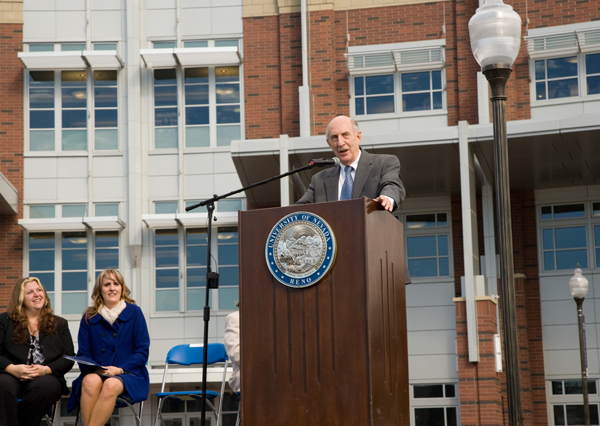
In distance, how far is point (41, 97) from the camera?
1769 cm

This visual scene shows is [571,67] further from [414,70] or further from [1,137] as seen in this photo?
[1,137]

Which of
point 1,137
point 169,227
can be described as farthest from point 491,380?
point 1,137

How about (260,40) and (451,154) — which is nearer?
(451,154)

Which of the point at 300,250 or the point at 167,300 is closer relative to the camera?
the point at 300,250

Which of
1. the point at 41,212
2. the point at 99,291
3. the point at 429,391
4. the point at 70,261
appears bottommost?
the point at 429,391

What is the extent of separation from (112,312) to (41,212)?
1197 centimetres

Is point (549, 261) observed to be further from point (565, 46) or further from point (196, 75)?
point (196, 75)

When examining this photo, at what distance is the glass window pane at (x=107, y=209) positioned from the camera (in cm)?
1738

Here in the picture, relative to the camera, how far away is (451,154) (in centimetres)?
1457

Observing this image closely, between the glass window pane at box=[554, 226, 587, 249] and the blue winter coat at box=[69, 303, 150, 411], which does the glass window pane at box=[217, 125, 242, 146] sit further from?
the blue winter coat at box=[69, 303, 150, 411]

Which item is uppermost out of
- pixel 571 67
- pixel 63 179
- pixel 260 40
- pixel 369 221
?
pixel 260 40

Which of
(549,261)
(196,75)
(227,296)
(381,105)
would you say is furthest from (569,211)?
(196,75)

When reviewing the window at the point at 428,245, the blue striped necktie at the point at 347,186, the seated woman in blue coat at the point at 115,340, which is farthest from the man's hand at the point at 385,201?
the window at the point at 428,245

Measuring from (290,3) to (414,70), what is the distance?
3165 millimetres
